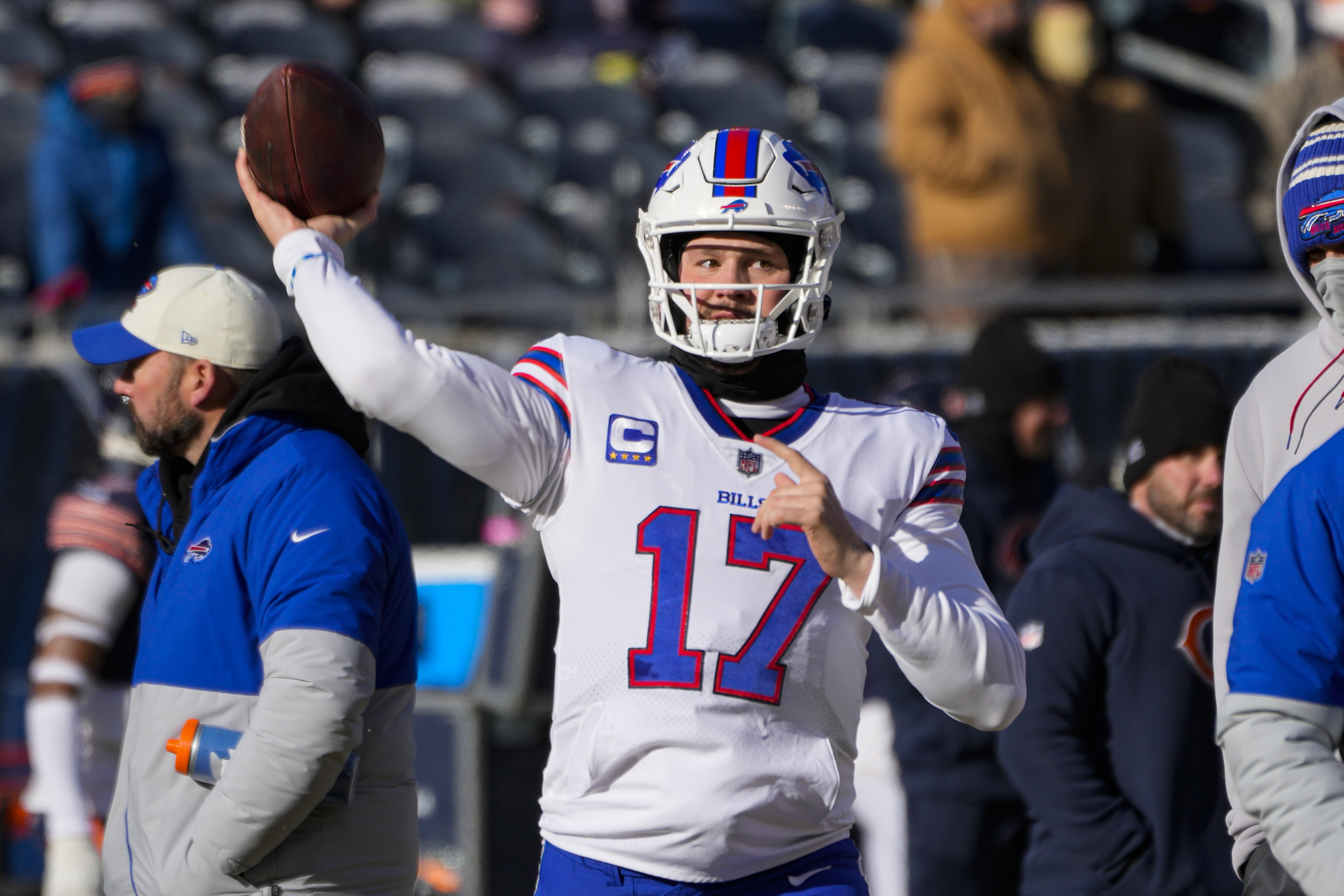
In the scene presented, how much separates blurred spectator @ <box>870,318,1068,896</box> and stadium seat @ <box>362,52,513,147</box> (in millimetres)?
5871

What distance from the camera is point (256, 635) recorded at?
10.2 feet

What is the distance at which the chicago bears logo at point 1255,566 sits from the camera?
2367 mm

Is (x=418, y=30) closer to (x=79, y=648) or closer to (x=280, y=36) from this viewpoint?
(x=280, y=36)

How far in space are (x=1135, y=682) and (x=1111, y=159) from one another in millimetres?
5784

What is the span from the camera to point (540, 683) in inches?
237

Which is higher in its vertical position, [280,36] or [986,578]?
[280,36]

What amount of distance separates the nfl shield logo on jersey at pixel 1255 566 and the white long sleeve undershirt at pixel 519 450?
1.38 ft

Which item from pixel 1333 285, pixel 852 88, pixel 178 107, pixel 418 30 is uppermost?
pixel 418 30

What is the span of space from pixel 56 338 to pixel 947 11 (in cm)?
457

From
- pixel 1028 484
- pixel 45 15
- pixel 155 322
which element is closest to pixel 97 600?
pixel 155 322

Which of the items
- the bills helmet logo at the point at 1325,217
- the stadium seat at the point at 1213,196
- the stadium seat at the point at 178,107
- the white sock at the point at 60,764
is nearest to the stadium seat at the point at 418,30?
the stadium seat at the point at 178,107

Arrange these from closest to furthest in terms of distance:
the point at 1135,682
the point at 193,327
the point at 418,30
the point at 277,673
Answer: the point at 277,673
the point at 193,327
the point at 1135,682
the point at 418,30

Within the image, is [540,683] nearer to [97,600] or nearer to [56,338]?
[97,600]

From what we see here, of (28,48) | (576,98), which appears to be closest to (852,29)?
(576,98)
